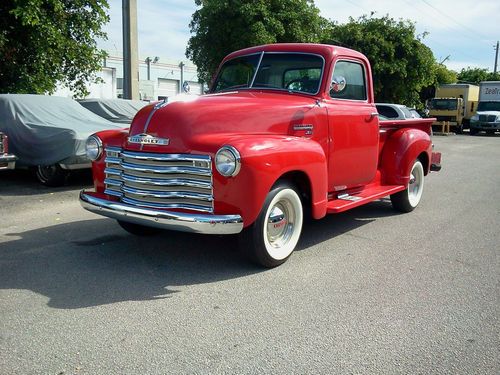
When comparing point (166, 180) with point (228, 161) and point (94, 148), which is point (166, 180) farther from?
point (94, 148)

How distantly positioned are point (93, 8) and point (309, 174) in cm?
1007

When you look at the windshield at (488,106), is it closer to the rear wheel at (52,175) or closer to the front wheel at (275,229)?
the rear wheel at (52,175)

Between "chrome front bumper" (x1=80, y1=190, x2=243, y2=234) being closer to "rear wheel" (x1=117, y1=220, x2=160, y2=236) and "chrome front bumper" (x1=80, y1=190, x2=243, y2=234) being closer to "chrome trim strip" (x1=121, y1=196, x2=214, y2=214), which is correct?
"chrome trim strip" (x1=121, y1=196, x2=214, y2=214)

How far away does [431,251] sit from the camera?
5.11 metres

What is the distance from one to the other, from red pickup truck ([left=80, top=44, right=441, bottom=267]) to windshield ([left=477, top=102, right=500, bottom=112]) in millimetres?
29198

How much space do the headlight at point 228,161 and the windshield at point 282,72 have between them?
5.76 ft

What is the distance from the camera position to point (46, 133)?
8.15 m

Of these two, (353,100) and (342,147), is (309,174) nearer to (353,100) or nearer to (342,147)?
(342,147)

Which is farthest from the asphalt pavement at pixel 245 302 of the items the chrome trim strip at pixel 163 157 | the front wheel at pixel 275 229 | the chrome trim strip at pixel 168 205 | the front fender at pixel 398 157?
the chrome trim strip at pixel 163 157

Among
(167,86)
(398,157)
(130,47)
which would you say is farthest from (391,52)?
(167,86)

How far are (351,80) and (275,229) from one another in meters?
2.34

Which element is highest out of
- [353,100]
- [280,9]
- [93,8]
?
[280,9]

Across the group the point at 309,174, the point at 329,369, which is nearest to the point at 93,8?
the point at 309,174

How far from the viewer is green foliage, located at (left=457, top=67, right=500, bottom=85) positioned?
5172 cm
